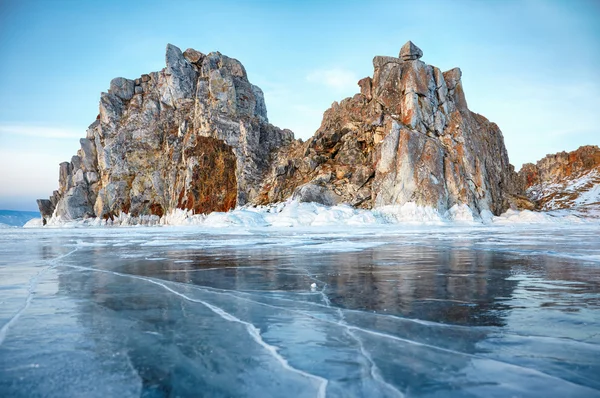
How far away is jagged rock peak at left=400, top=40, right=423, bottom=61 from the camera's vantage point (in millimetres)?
Answer: 52438

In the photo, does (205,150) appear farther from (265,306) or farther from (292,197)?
(265,306)

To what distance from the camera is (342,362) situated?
3326 mm

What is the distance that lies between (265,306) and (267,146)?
6012 cm

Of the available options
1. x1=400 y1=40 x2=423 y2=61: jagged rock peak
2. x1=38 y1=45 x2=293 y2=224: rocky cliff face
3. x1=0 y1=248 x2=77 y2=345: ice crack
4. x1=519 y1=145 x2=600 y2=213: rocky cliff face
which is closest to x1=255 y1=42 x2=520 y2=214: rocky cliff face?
x1=400 y1=40 x2=423 y2=61: jagged rock peak

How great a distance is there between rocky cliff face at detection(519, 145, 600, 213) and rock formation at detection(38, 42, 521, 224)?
34.1 m

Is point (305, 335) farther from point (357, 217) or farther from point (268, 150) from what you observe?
point (268, 150)

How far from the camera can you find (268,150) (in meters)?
64.3

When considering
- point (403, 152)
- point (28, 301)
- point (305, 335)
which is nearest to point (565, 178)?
point (403, 152)

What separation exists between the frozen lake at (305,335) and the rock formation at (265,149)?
3963 centimetres

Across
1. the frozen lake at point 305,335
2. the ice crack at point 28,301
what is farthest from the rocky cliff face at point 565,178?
the ice crack at point 28,301

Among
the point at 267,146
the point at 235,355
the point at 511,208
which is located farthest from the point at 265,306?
the point at 267,146

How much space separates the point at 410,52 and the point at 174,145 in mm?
44670

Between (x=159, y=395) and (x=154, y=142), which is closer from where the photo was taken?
(x=159, y=395)

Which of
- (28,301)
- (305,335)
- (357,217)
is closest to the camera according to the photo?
(305,335)
